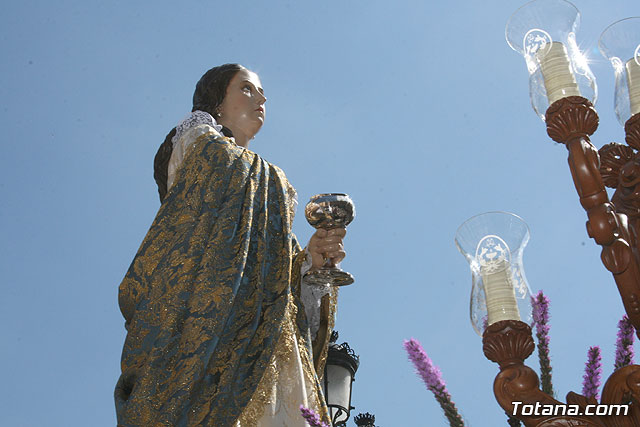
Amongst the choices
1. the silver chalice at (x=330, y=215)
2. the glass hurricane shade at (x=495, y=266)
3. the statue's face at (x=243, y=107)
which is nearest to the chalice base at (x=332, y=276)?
the silver chalice at (x=330, y=215)

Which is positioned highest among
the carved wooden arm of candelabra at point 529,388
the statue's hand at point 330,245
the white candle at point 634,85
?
the white candle at point 634,85

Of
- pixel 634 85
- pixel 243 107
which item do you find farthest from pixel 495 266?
pixel 243 107

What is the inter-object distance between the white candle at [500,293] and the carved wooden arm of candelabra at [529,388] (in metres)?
0.03

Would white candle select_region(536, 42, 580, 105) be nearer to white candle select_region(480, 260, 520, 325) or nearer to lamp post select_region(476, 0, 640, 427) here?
lamp post select_region(476, 0, 640, 427)

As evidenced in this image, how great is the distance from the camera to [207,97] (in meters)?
4.19

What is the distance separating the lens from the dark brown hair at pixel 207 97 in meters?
3.97

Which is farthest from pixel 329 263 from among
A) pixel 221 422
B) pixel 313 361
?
pixel 221 422

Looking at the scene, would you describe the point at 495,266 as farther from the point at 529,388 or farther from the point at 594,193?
the point at 594,193

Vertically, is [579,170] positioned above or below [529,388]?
above

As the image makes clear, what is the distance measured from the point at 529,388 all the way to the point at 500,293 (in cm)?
26

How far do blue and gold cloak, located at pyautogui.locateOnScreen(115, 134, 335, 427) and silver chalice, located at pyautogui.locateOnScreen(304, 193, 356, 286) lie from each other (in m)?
0.17

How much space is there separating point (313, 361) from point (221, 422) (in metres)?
0.75

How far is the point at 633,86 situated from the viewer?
2721mm

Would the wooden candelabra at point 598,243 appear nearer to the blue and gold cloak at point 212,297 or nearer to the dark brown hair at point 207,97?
the blue and gold cloak at point 212,297
